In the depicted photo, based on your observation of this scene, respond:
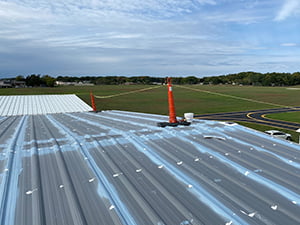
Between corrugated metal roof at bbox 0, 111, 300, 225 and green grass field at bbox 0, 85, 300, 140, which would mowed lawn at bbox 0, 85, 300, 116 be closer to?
green grass field at bbox 0, 85, 300, 140

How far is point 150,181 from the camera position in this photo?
441cm

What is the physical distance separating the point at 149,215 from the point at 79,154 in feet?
10.3

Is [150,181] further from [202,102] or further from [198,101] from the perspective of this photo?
[198,101]

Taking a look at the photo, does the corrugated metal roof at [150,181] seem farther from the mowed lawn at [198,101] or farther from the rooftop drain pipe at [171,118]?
the mowed lawn at [198,101]

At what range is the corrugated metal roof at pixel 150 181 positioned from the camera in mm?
3346

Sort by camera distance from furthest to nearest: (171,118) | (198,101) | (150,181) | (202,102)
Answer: (198,101) → (202,102) → (171,118) → (150,181)

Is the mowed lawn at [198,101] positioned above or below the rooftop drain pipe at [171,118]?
below

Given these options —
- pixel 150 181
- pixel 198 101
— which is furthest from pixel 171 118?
pixel 198 101

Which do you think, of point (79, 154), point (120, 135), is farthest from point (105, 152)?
point (120, 135)

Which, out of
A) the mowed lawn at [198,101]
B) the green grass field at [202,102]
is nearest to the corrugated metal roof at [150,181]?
the green grass field at [202,102]

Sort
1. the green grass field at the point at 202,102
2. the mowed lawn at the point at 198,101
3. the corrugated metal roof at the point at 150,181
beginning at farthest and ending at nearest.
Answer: the mowed lawn at the point at 198,101
the green grass field at the point at 202,102
the corrugated metal roof at the point at 150,181

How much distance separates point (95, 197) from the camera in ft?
12.5

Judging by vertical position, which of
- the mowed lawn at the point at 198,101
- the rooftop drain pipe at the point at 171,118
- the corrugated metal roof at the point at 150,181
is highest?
the rooftop drain pipe at the point at 171,118

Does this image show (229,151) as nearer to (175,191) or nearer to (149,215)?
(175,191)
